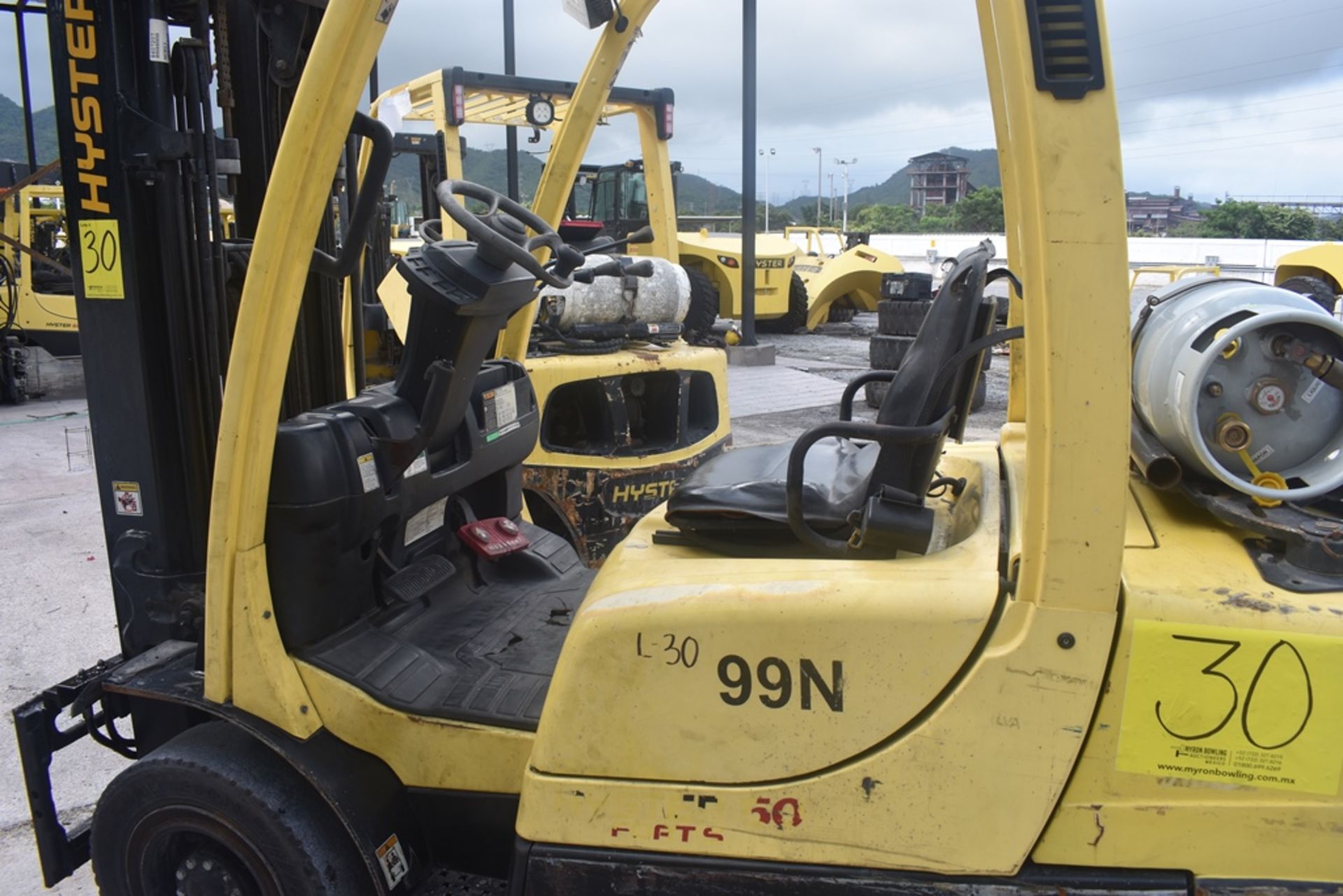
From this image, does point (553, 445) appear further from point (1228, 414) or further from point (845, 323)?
point (845, 323)

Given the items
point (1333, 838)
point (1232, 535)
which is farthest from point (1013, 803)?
point (1232, 535)

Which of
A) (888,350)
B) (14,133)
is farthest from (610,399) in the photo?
(14,133)

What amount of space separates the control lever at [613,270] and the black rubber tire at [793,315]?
529 inches

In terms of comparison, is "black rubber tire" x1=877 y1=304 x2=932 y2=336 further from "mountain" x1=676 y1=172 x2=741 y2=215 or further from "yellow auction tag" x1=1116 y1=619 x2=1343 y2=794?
"mountain" x1=676 y1=172 x2=741 y2=215

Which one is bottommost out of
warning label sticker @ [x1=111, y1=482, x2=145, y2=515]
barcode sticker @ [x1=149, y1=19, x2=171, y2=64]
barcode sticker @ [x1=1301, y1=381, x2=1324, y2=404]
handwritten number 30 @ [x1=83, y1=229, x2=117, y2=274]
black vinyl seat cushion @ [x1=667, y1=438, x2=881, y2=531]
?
warning label sticker @ [x1=111, y1=482, x2=145, y2=515]

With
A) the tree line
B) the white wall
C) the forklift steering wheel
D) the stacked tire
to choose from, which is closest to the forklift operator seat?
the forklift steering wheel

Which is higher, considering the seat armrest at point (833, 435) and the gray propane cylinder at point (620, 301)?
the gray propane cylinder at point (620, 301)

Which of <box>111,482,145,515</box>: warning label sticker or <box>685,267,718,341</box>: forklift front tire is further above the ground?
<box>685,267,718,341</box>: forklift front tire

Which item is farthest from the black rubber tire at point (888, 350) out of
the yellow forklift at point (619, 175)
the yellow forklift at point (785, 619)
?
the yellow forklift at point (785, 619)

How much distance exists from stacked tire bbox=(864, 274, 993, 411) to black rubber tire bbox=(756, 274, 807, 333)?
239 inches

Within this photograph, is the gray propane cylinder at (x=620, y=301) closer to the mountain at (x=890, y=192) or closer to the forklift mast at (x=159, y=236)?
the forklift mast at (x=159, y=236)

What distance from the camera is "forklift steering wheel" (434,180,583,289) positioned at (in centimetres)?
242

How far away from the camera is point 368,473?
2439 mm

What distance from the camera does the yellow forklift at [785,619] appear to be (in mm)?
1589
